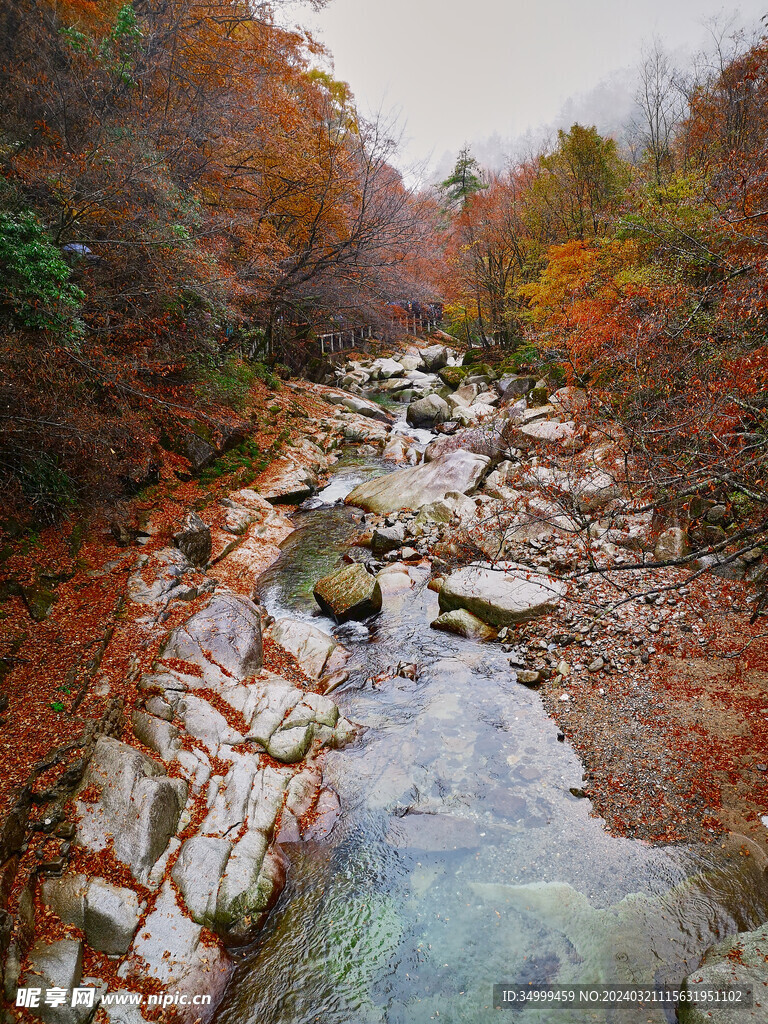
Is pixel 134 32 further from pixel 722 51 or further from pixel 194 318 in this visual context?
pixel 722 51

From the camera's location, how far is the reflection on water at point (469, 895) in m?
3.70

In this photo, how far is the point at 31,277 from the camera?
19.3ft

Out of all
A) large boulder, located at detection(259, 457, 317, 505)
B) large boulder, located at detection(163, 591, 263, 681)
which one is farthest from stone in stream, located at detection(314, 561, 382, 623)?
large boulder, located at detection(259, 457, 317, 505)

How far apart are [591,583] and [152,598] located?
7.23 m

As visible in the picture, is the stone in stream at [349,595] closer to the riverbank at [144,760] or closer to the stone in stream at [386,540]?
the riverbank at [144,760]

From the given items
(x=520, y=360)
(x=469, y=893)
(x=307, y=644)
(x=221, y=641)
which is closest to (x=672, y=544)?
(x=469, y=893)

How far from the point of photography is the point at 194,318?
10.7m

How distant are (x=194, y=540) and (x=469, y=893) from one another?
7138 mm

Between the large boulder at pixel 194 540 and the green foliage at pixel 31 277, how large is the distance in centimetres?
384

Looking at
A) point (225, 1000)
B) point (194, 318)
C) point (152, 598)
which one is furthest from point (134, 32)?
point (225, 1000)

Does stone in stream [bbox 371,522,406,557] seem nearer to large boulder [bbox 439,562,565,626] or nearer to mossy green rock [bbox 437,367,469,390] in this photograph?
large boulder [bbox 439,562,565,626]

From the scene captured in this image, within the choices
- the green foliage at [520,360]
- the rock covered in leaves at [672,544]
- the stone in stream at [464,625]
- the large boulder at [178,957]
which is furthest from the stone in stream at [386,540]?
the green foliage at [520,360]

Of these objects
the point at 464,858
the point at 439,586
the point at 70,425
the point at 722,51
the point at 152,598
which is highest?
the point at 722,51

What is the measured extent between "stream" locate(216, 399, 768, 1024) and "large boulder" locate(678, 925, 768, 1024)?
11.3 inches
